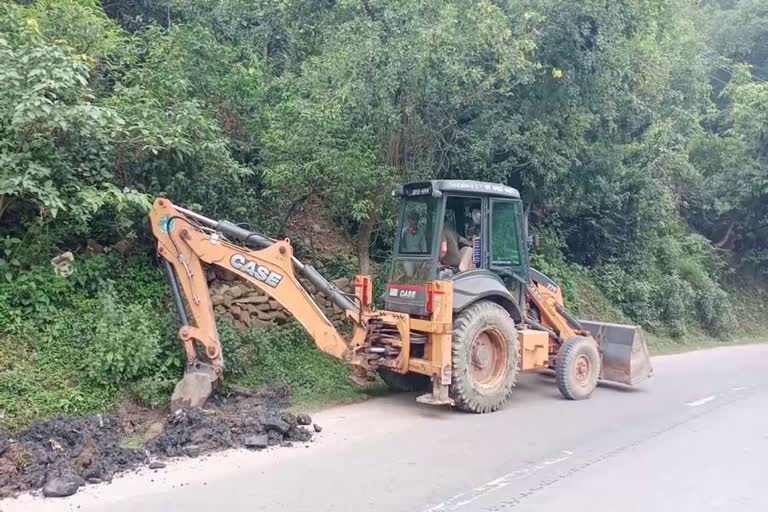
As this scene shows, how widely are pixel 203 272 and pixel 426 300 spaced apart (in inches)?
99.1

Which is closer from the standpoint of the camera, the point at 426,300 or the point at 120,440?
the point at 120,440

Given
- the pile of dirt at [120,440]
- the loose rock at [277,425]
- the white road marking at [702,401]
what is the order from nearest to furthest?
the pile of dirt at [120,440] < the loose rock at [277,425] < the white road marking at [702,401]

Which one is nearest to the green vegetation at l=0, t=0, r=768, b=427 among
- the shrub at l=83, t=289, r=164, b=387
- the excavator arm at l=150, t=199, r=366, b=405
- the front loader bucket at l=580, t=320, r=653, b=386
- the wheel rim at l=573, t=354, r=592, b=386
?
the shrub at l=83, t=289, r=164, b=387

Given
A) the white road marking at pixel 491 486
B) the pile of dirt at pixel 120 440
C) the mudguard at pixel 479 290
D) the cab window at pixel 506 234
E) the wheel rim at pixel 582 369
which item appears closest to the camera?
the white road marking at pixel 491 486

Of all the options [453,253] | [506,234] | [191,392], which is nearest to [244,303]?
[191,392]

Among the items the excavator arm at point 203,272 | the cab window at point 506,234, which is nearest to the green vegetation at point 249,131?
the excavator arm at point 203,272

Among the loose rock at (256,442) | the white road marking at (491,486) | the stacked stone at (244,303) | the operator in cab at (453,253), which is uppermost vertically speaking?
the operator in cab at (453,253)

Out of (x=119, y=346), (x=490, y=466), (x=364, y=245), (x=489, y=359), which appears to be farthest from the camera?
(x=364, y=245)

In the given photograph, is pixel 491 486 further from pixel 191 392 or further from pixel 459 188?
pixel 459 188

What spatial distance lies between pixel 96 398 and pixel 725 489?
593 centimetres

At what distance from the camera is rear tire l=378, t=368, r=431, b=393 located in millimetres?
8586

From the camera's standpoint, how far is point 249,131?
33.9 ft

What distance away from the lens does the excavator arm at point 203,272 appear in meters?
7.25

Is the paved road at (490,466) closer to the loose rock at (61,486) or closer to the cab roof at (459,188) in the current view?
the loose rock at (61,486)
